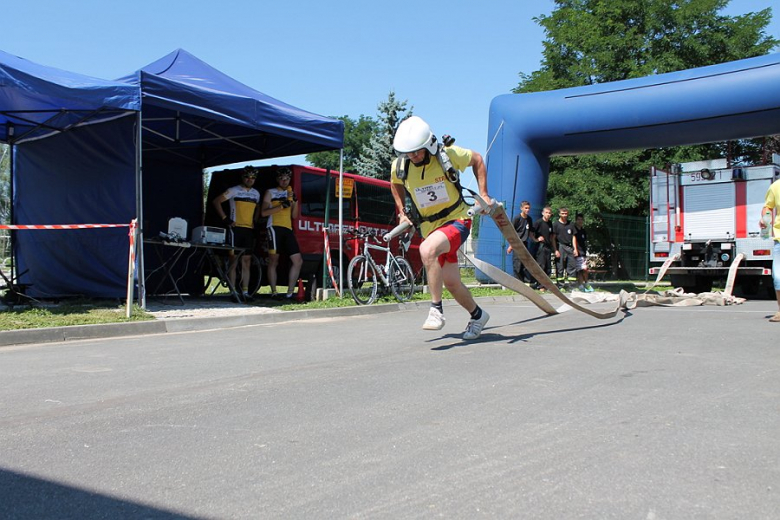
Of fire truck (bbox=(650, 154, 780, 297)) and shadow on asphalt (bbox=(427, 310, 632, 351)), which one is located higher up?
fire truck (bbox=(650, 154, 780, 297))

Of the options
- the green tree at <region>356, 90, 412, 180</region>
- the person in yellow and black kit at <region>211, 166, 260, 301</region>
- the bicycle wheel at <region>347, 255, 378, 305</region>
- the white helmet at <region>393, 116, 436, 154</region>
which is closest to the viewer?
the white helmet at <region>393, 116, 436, 154</region>

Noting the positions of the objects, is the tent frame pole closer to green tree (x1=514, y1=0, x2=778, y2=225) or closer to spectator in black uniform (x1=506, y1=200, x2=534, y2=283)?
spectator in black uniform (x1=506, y1=200, x2=534, y2=283)

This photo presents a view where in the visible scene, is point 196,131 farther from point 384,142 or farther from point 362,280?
point 384,142

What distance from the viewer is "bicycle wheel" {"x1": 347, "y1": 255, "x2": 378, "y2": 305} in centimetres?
1167

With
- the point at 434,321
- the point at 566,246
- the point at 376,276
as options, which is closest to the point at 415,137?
the point at 434,321

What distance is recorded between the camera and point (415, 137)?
6.34 meters

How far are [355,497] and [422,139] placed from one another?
4.06 metres

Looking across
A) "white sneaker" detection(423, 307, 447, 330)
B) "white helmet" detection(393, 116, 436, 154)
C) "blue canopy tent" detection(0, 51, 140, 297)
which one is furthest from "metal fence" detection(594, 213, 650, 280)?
"white helmet" detection(393, 116, 436, 154)

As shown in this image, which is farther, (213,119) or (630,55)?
(630,55)

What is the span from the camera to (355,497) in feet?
9.10

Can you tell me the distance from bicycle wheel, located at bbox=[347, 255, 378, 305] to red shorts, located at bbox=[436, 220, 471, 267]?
16.3ft

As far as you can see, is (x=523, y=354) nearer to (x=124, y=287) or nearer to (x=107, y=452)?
(x=107, y=452)

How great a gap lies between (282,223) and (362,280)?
1.58 metres

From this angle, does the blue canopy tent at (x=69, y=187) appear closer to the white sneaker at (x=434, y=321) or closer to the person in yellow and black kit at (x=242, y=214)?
the person in yellow and black kit at (x=242, y=214)
